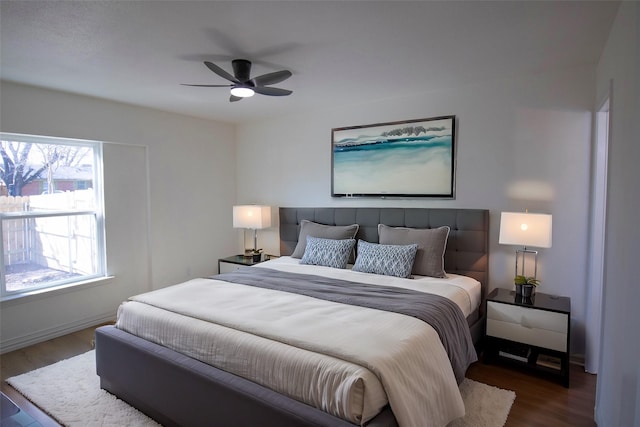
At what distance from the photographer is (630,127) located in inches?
64.9

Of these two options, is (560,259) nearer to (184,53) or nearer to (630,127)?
(630,127)

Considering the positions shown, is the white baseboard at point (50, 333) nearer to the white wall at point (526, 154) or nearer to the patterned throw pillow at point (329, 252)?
the patterned throw pillow at point (329, 252)

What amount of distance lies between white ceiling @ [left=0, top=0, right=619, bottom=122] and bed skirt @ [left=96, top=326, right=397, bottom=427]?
6.60ft

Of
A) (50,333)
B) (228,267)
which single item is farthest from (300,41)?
(50,333)

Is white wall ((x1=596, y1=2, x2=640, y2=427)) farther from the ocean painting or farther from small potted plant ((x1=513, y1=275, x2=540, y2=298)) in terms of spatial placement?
the ocean painting

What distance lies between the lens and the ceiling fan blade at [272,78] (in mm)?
2643

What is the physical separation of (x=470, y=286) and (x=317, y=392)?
1.96m

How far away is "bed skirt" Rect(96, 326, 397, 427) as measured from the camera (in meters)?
1.68

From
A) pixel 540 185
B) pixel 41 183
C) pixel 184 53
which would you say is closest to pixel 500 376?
pixel 540 185

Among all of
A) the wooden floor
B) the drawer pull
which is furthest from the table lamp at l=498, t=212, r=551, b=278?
the wooden floor

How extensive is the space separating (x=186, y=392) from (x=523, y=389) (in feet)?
7.70

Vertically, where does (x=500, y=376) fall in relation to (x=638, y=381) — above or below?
below

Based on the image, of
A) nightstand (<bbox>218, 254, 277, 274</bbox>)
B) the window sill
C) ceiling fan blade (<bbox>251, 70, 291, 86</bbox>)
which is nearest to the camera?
ceiling fan blade (<bbox>251, 70, 291, 86</bbox>)

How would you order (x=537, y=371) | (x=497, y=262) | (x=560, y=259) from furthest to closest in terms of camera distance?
(x=497, y=262)
(x=560, y=259)
(x=537, y=371)
